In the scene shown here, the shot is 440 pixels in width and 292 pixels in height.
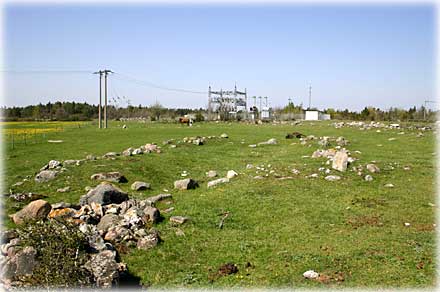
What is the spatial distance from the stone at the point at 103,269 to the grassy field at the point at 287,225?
600 millimetres

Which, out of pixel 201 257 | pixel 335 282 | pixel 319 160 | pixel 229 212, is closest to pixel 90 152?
pixel 319 160

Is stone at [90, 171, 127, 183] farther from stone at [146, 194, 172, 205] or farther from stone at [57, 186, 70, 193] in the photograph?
stone at [146, 194, 172, 205]

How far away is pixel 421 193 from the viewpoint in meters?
11.4

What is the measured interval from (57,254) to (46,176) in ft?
28.5

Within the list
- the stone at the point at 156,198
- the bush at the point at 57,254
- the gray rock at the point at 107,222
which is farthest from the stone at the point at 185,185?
the bush at the point at 57,254

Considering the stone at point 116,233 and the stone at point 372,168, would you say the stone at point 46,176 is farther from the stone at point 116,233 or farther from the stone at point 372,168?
the stone at point 372,168

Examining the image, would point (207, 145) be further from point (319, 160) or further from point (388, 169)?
point (388, 169)

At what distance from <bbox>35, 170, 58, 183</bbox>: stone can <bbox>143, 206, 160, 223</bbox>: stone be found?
19.8ft

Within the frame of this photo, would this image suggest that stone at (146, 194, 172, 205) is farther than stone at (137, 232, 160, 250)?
Yes

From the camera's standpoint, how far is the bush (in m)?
5.52

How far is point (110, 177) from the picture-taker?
45.5 ft

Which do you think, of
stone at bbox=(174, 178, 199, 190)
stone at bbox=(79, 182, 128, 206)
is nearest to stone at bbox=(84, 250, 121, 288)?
stone at bbox=(79, 182, 128, 206)

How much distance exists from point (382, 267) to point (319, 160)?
10553mm

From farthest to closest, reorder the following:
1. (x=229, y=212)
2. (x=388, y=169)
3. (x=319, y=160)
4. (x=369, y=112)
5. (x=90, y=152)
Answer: (x=369, y=112)
(x=90, y=152)
(x=319, y=160)
(x=388, y=169)
(x=229, y=212)
